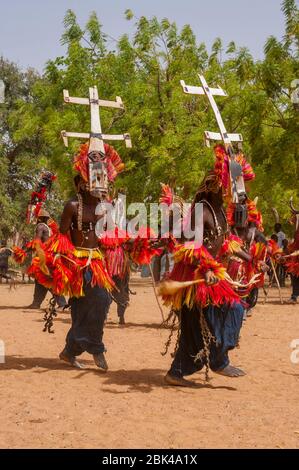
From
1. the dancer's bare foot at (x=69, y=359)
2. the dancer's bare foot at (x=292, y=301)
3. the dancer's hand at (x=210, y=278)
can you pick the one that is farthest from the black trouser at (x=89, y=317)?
the dancer's bare foot at (x=292, y=301)

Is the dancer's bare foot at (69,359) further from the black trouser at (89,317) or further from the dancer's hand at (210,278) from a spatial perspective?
Result: the dancer's hand at (210,278)

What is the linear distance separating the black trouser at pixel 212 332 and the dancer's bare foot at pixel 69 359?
1.27 m

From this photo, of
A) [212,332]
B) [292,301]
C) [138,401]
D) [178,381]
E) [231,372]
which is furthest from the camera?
[292,301]

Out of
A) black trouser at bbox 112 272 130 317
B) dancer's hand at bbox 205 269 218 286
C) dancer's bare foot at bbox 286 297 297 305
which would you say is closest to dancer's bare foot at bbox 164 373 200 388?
dancer's hand at bbox 205 269 218 286

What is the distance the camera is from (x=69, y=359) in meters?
7.40

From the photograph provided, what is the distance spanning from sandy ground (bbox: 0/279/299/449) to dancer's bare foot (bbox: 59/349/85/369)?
87mm

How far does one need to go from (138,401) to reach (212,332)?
3.16 feet

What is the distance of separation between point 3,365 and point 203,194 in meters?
2.85

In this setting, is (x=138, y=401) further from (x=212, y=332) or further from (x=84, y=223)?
(x=84, y=223)

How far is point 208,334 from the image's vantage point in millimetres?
6324

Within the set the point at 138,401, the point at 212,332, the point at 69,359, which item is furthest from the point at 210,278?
the point at 69,359

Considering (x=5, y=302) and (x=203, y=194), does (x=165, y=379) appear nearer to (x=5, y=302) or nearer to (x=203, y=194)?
(x=203, y=194)

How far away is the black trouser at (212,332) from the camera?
6492mm

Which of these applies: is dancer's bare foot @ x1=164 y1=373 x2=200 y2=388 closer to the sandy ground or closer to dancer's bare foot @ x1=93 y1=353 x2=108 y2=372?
the sandy ground
